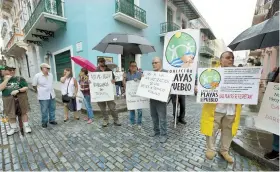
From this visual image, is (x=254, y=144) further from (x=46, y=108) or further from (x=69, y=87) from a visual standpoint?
(x=46, y=108)

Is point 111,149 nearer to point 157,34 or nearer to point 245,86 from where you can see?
point 245,86

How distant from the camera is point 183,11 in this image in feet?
51.8

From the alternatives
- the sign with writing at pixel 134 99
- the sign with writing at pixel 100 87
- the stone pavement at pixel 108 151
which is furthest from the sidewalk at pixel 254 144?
the sign with writing at pixel 100 87

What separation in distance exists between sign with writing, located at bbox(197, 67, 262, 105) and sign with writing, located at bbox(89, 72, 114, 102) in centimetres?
238

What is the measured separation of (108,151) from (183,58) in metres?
2.49

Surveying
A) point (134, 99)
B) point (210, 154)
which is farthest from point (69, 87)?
point (210, 154)

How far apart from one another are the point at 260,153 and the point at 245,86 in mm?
1300

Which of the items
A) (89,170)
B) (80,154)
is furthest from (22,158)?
(89,170)

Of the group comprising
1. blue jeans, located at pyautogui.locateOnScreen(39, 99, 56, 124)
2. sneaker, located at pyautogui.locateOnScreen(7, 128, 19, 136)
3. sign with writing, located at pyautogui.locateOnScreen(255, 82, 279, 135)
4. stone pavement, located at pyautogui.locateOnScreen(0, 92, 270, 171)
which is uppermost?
sign with writing, located at pyautogui.locateOnScreen(255, 82, 279, 135)

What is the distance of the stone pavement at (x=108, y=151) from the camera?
8.24 feet

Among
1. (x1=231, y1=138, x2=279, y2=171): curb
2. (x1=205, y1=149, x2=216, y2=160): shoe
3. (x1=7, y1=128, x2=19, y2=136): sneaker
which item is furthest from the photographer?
(x1=7, y1=128, x2=19, y2=136): sneaker

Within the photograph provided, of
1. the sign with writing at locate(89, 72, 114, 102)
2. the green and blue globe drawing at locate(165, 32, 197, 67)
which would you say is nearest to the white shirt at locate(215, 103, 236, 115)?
the green and blue globe drawing at locate(165, 32, 197, 67)

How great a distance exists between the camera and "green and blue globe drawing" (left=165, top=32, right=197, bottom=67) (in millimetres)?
3225

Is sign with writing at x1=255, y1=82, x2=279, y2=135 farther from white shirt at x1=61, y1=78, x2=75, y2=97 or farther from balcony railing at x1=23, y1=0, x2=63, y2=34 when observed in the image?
balcony railing at x1=23, y1=0, x2=63, y2=34
